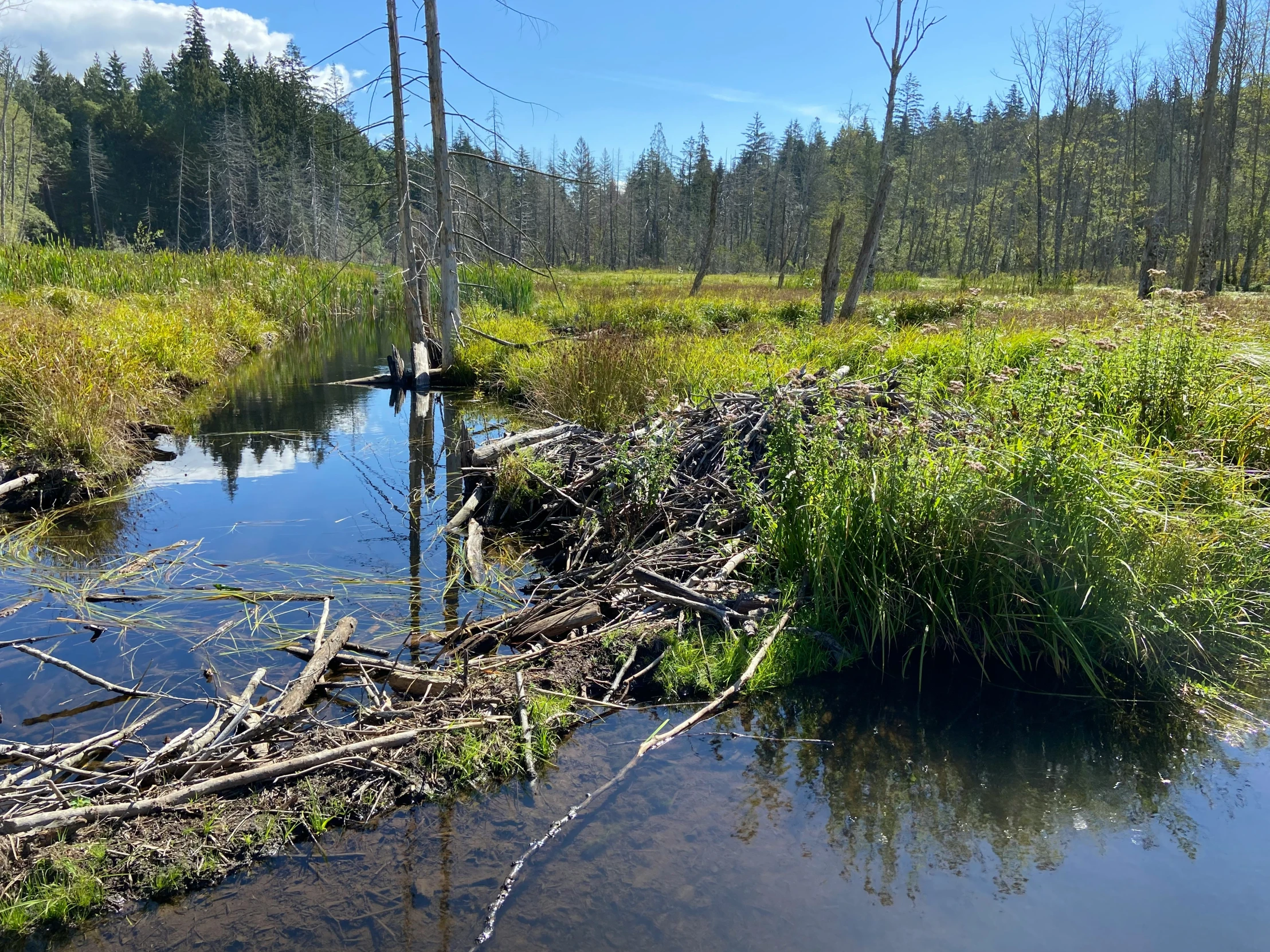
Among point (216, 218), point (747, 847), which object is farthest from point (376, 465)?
point (216, 218)

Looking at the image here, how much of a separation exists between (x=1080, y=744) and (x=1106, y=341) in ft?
10.9

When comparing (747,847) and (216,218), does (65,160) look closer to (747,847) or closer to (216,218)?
(216,218)

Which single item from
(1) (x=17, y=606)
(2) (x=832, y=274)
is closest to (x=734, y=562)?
(1) (x=17, y=606)

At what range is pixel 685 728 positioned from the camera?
3.72 m

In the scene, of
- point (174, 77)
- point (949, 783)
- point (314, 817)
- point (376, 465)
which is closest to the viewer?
point (314, 817)

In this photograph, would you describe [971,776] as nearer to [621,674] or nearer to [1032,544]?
[1032,544]

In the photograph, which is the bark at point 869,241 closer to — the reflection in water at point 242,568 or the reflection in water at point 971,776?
the reflection in water at point 242,568

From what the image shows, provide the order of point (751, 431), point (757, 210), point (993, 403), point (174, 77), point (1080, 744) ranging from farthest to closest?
point (757, 210), point (174, 77), point (751, 431), point (993, 403), point (1080, 744)

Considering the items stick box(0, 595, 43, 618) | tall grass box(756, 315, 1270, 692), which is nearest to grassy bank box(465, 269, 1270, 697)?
tall grass box(756, 315, 1270, 692)

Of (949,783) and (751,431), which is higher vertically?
(751,431)

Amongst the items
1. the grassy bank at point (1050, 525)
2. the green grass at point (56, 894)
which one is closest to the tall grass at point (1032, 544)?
the grassy bank at point (1050, 525)

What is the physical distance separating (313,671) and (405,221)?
10868mm

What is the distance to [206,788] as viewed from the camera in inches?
115

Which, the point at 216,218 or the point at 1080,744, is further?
the point at 216,218
